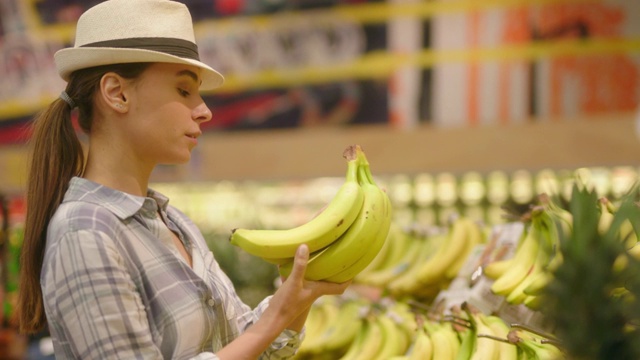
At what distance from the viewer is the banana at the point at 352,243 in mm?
2082

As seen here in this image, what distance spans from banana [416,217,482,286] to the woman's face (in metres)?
1.91

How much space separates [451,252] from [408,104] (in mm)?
3781

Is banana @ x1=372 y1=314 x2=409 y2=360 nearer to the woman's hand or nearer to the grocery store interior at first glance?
the woman's hand

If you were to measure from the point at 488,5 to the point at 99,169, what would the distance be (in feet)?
18.7

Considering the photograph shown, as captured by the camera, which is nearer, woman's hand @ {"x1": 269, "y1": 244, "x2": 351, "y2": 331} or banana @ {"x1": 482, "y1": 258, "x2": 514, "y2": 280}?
woman's hand @ {"x1": 269, "y1": 244, "x2": 351, "y2": 331}

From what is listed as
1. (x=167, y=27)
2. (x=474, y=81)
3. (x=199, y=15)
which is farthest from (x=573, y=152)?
(x=167, y=27)

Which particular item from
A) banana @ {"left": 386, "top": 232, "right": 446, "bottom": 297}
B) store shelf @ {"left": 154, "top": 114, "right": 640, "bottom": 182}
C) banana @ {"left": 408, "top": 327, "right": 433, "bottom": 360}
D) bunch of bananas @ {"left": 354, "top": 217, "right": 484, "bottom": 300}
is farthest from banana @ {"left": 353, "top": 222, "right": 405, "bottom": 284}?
store shelf @ {"left": 154, "top": 114, "right": 640, "bottom": 182}

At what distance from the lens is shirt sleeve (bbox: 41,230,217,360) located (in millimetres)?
1871

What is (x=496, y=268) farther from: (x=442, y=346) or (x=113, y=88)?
(x=113, y=88)

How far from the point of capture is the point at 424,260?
416 centimetres

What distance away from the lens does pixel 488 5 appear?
24.2 ft

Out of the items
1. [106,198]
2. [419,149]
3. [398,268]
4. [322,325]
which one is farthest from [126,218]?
[419,149]

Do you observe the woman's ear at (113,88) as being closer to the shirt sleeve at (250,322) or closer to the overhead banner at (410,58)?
the shirt sleeve at (250,322)

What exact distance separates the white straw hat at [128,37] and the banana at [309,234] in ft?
1.31
